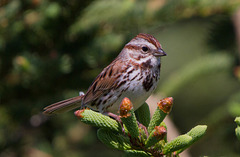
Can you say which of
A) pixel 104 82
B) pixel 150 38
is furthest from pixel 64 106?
pixel 150 38

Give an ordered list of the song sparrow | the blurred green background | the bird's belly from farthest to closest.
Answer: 1. the blurred green background
2. the song sparrow
3. the bird's belly

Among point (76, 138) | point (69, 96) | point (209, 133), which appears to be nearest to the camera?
point (69, 96)

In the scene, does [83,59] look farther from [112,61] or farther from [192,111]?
[192,111]

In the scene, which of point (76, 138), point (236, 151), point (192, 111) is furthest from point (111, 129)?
point (192, 111)

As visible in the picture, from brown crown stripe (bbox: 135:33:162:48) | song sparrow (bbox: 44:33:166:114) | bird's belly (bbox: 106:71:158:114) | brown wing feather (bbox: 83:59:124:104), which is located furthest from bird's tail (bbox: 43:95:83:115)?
brown crown stripe (bbox: 135:33:162:48)

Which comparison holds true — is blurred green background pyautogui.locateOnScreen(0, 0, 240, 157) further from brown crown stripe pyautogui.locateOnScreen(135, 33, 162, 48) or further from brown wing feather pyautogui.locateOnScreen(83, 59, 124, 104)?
brown crown stripe pyautogui.locateOnScreen(135, 33, 162, 48)

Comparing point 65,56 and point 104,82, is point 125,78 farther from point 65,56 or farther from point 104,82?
point 65,56

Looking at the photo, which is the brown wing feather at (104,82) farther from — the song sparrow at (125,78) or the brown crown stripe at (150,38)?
the brown crown stripe at (150,38)
